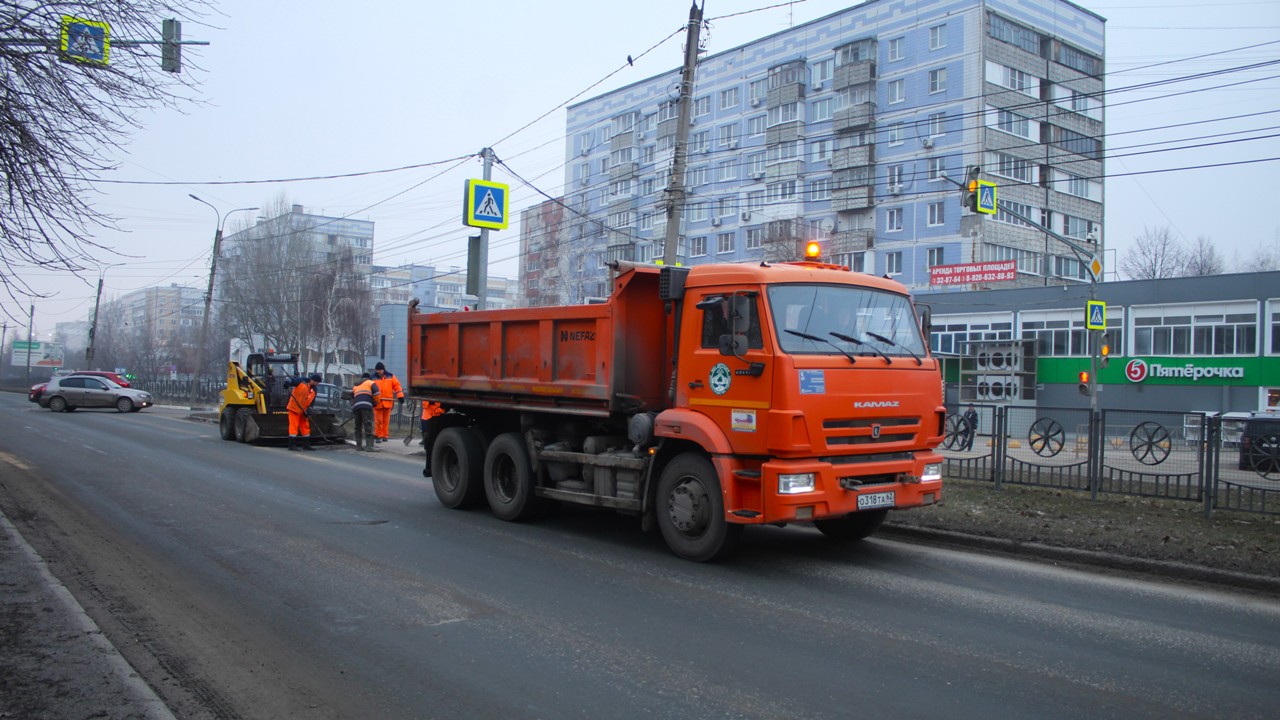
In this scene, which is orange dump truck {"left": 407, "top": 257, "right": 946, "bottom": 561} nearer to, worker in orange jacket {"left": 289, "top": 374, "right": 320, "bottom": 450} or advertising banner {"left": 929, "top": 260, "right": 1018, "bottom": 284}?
worker in orange jacket {"left": 289, "top": 374, "right": 320, "bottom": 450}

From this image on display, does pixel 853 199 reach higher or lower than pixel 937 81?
lower

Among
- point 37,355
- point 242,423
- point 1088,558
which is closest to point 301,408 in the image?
point 242,423

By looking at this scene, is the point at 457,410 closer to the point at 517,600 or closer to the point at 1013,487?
the point at 517,600

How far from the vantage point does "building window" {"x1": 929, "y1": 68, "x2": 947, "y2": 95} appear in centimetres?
4656

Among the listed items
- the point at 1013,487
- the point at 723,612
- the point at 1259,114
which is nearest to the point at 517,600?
the point at 723,612

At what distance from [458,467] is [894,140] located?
41.7m

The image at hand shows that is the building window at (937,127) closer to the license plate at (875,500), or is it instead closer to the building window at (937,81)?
the building window at (937,81)

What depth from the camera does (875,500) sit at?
25.2ft

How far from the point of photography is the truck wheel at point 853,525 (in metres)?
8.70

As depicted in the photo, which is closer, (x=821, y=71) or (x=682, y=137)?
(x=682, y=137)

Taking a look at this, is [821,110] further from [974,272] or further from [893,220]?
[974,272]

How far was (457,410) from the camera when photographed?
11.6 m

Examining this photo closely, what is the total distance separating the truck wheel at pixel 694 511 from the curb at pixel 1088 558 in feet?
8.56

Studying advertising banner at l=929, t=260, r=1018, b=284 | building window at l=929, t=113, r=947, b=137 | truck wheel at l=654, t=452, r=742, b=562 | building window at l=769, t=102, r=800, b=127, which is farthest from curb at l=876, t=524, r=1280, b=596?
building window at l=769, t=102, r=800, b=127
